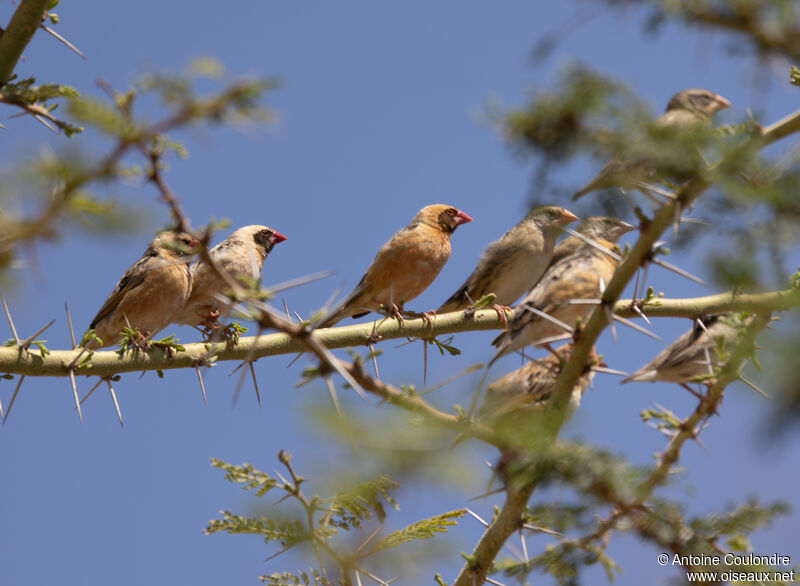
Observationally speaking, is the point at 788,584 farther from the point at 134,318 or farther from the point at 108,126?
the point at 134,318

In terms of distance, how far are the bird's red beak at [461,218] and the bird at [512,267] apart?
60 cm

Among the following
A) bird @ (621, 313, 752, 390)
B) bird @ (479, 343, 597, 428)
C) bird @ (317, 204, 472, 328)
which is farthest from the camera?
bird @ (317, 204, 472, 328)

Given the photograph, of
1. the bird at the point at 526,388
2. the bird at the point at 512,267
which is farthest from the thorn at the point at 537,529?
the bird at the point at 512,267

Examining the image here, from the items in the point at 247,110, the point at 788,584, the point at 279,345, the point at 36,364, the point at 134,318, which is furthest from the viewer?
the point at 134,318

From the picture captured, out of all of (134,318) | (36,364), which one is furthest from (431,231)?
(36,364)

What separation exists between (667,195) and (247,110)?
1.56 m

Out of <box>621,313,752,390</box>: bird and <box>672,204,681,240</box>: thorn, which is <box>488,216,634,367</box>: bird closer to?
<box>621,313,752,390</box>: bird

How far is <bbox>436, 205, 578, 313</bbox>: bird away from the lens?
26.6 feet

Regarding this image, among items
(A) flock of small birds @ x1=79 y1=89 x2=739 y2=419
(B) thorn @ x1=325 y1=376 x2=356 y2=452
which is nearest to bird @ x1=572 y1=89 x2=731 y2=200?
(B) thorn @ x1=325 y1=376 x2=356 y2=452

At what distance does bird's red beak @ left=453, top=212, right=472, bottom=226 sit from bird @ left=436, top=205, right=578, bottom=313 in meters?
0.60

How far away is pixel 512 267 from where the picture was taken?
26.6 feet

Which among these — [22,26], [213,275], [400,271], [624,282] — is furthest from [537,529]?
[213,275]

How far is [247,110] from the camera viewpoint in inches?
104

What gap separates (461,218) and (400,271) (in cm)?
118
